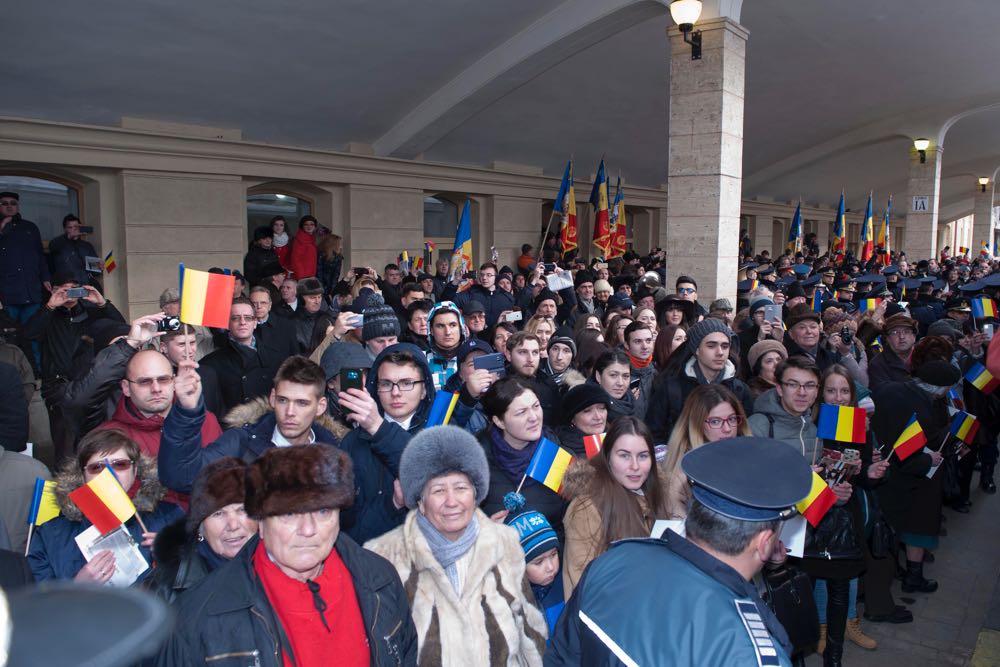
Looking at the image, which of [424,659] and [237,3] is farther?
[237,3]

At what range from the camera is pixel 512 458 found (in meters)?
3.47

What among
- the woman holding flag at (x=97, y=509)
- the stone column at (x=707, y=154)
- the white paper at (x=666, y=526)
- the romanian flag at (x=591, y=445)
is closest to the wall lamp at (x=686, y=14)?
the stone column at (x=707, y=154)

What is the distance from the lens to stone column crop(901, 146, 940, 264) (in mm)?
20266

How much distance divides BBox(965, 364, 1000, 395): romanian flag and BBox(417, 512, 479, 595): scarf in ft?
17.6

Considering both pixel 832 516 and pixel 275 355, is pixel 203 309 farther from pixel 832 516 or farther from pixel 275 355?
pixel 832 516

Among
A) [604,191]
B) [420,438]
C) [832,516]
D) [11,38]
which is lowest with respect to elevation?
[832,516]

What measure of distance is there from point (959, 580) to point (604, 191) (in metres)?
9.51

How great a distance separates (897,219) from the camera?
40.1 meters

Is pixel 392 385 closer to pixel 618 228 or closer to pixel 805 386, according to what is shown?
pixel 805 386

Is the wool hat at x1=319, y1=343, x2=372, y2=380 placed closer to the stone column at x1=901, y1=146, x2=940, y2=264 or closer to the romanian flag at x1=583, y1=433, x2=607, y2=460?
the romanian flag at x1=583, y1=433, x2=607, y2=460

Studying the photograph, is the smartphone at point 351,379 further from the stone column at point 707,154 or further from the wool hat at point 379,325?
the stone column at point 707,154

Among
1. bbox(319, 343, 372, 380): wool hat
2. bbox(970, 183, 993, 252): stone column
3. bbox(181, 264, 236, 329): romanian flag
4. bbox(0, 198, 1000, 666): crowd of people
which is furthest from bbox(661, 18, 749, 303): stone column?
bbox(970, 183, 993, 252): stone column

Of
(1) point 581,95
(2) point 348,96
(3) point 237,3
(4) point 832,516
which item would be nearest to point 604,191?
(1) point 581,95

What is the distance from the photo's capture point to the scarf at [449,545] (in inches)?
102
